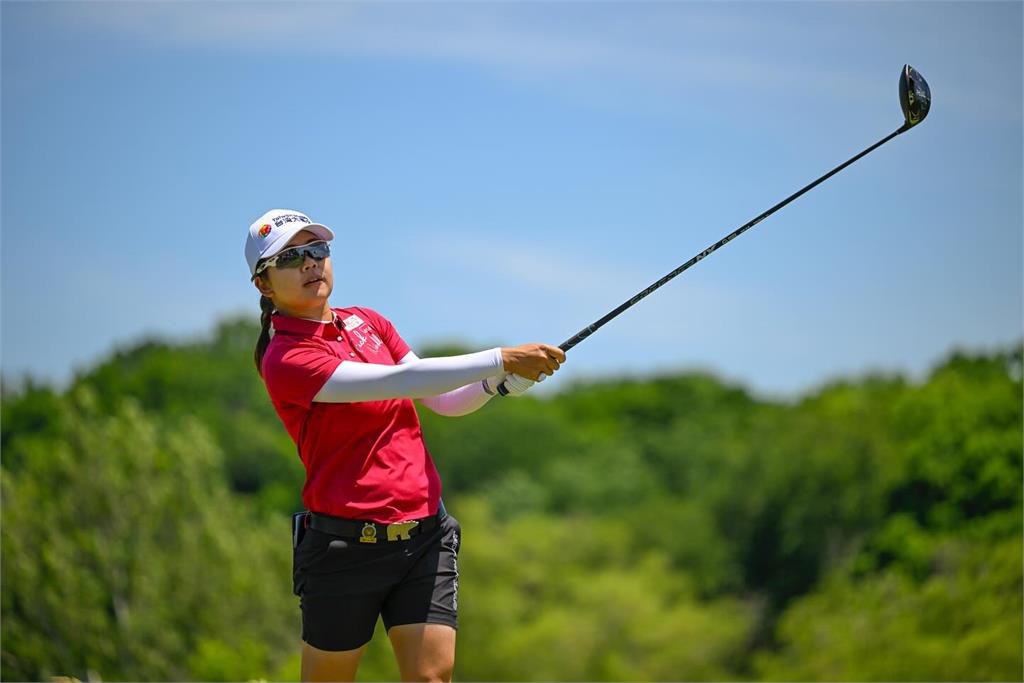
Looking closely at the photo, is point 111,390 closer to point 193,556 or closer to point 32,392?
point 32,392

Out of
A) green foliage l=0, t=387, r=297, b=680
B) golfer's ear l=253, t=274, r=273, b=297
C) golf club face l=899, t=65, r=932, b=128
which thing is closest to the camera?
golfer's ear l=253, t=274, r=273, b=297

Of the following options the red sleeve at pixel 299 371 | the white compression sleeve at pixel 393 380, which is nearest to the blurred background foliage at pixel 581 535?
the red sleeve at pixel 299 371

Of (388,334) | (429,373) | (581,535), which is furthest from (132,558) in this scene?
(429,373)

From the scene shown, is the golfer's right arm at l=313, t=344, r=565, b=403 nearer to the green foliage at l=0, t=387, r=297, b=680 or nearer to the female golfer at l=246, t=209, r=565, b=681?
the female golfer at l=246, t=209, r=565, b=681

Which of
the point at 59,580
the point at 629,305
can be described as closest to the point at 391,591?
the point at 629,305

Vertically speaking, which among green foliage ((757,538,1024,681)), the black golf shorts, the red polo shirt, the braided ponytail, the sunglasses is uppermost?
the sunglasses

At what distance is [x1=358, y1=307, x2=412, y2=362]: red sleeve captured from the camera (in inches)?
203

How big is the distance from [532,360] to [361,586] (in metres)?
0.97

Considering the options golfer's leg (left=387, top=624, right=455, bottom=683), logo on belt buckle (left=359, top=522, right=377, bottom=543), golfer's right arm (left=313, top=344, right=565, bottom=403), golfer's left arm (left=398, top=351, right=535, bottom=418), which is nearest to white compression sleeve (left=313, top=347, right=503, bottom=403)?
golfer's right arm (left=313, top=344, right=565, bottom=403)

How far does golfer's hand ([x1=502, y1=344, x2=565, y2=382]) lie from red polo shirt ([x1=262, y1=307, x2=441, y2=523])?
45 centimetres

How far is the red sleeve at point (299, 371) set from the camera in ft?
15.1

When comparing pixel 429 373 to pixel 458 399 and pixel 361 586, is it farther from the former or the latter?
pixel 361 586

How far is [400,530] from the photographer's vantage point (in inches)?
185

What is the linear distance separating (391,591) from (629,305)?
4.27 ft
